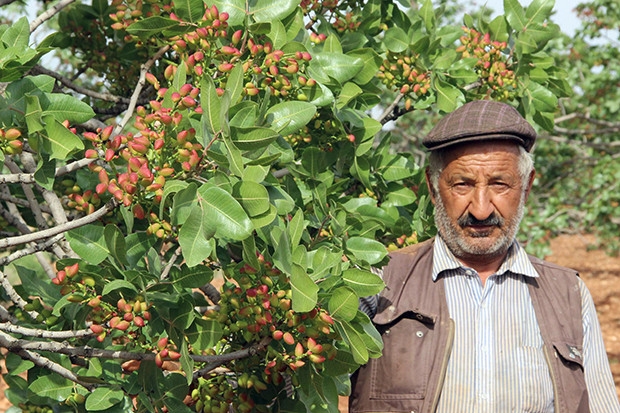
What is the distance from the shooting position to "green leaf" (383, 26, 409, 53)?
3.20m

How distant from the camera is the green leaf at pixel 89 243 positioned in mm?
2145

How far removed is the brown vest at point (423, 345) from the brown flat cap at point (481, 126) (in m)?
0.42

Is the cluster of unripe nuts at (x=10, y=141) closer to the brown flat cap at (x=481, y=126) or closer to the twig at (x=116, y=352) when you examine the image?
the twig at (x=116, y=352)

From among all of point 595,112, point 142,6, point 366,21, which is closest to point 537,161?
point 595,112

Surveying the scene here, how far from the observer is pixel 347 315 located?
6.73 ft

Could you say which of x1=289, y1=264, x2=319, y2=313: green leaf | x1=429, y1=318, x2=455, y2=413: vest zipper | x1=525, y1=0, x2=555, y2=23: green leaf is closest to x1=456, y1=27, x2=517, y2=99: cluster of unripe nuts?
x1=525, y1=0, x2=555, y2=23: green leaf

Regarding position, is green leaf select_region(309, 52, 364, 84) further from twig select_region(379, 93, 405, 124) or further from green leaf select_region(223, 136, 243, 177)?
twig select_region(379, 93, 405, 124)

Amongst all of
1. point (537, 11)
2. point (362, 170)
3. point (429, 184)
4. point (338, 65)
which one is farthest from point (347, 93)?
point (537, 11)

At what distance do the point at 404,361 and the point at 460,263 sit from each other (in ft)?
1.34

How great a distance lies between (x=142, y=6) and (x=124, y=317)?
1147 millimetres

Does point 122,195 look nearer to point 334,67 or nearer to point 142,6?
point 334,67

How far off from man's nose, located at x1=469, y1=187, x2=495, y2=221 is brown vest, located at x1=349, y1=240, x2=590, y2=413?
25 centimetres

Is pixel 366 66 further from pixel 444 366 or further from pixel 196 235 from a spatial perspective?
pixel 196 235

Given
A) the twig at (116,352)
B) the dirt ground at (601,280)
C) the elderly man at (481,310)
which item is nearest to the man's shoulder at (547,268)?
the elderly man at (481,310)
